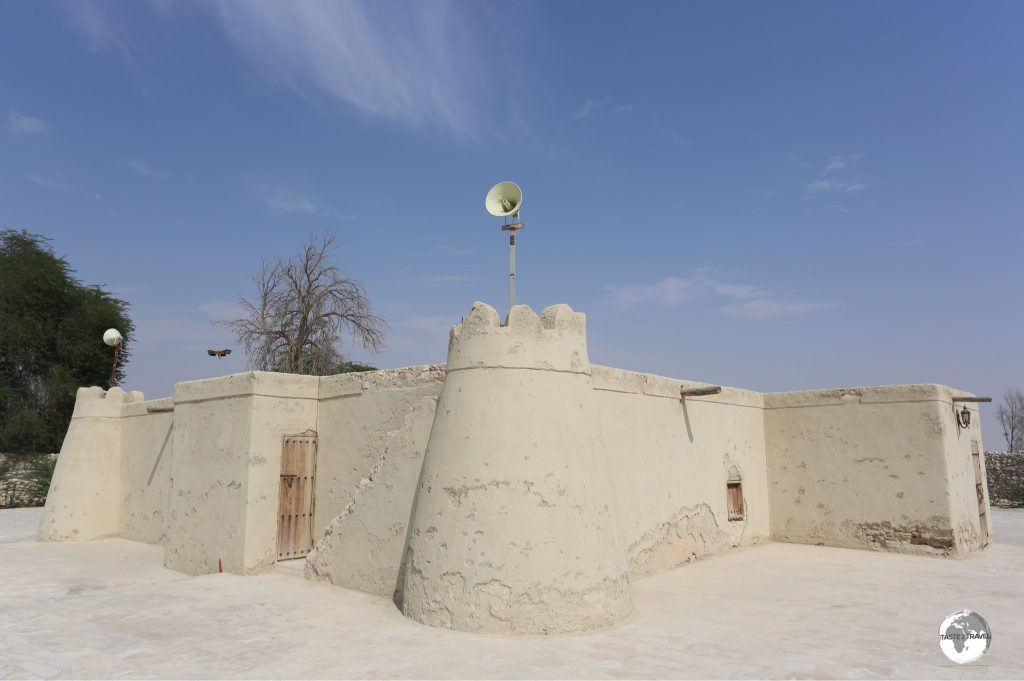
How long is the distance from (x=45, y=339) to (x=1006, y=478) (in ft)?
112

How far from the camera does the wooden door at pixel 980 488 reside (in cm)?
1255

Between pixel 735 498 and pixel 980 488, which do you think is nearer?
pixel 735 498

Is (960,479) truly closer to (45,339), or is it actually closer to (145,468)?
(145,468)

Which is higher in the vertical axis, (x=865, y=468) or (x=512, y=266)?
(x=512, y=266)

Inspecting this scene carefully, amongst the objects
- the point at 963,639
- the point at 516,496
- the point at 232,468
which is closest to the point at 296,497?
the point at 232,468

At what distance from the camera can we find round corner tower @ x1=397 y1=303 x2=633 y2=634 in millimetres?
6262

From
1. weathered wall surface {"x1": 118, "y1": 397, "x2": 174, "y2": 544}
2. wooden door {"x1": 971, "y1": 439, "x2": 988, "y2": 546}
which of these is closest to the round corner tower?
weathered wall surface {"x1": 118, "y1": 397, "x2": 174, "y2": 544}

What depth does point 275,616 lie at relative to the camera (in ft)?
22.3

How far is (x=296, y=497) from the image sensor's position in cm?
943

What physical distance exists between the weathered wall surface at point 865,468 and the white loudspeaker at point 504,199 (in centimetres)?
761

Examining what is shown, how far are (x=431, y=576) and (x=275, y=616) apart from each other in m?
1.68

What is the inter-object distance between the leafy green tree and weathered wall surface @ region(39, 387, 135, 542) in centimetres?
1346

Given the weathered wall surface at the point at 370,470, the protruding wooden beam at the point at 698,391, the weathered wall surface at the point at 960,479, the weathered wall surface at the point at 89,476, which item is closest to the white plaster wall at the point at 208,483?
the weathered wall surface at the point at 370,470

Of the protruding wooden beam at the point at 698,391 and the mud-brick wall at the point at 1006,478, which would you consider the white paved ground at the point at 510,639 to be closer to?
the protruding wooden beam at the point at 698,391
